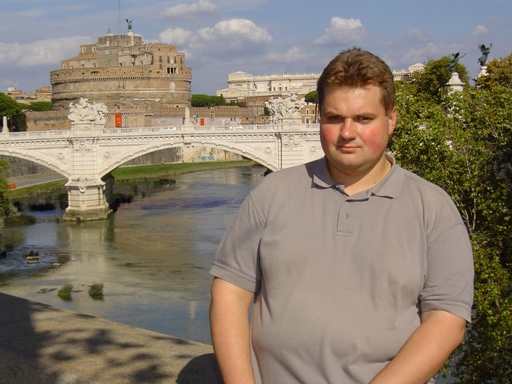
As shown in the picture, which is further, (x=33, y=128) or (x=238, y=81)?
(x=238, y=81)

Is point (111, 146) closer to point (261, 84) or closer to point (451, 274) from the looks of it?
point (451, 274)

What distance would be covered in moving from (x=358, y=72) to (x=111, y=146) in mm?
21618

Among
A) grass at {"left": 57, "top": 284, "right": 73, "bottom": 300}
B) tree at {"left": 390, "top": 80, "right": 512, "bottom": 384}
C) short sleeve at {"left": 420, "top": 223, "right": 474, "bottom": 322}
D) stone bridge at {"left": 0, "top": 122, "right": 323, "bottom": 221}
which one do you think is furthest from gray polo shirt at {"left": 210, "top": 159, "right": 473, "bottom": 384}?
stone bridge at {"left": 0, "top": 122, "right": 323, "bottom": 221}

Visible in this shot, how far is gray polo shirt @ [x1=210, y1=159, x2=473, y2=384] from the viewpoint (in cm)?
157

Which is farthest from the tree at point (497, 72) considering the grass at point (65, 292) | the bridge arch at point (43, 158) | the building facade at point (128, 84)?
the building facade at point (128, 84)

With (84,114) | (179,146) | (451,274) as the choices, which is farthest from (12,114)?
(451,274)

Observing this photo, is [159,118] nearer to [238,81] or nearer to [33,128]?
[33,128]

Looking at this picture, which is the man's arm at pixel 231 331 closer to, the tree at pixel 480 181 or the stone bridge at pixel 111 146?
the tree at pixel 480 181

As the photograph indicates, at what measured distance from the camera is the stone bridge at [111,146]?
2192cm

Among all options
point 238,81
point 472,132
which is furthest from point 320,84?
point 238,81

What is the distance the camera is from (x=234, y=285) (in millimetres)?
1700

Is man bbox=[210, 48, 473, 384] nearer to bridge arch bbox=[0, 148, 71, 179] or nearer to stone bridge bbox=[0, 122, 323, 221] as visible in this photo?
stone bridge bbox=[0, 122, 323, 221]

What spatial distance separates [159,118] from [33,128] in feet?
24.6

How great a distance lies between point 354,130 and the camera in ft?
5.41
